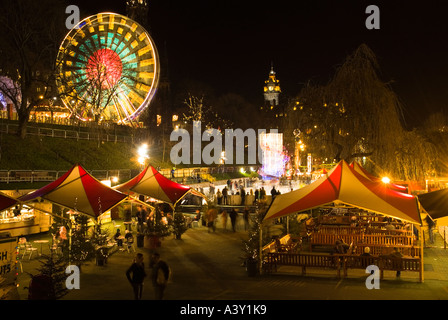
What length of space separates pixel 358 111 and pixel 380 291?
31.9ft

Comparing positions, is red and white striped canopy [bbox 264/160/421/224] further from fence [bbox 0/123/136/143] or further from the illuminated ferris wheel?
fence [bbox 0/123/136/143]

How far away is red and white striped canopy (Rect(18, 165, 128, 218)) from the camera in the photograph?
13500mm

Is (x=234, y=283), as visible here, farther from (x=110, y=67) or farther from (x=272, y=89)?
(x=272, y=89)

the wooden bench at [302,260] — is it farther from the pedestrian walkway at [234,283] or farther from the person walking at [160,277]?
the person walking at [160,277]

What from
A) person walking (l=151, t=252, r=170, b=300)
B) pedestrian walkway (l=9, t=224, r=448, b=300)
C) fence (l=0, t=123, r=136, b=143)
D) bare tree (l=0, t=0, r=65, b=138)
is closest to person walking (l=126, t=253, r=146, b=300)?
person walking (l=151, t=252, r=170, b=300)

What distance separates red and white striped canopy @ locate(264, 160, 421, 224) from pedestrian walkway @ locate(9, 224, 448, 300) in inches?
69.7

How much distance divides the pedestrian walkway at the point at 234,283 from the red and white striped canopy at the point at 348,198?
177 cm

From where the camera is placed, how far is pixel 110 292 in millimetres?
10328

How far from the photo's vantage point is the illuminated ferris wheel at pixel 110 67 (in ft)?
123

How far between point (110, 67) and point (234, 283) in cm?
3243

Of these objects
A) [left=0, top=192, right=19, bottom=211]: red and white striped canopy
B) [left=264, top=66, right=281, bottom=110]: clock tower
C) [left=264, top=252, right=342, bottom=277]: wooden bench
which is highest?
[left=264, top=66, right=281, bottom=110]: clock tower
